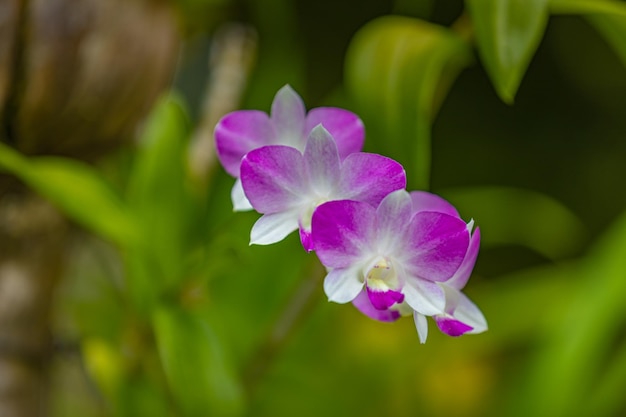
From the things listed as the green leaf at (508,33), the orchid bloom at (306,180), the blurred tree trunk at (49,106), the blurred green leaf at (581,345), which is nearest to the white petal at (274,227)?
the orchid bloom at (306,180)

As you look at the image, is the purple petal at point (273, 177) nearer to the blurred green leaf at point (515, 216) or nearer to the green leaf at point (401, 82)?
the green leaf at point (401, 82)

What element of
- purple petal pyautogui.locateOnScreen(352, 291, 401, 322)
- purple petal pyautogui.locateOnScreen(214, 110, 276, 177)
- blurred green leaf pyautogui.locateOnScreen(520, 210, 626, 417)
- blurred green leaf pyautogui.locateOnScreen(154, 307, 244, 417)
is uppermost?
purple petal pyautogui.locateOnScreen(214, 110, 276, 177)

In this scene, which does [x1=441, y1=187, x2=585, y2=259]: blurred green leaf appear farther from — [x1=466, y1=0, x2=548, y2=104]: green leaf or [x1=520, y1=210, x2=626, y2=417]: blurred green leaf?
[x1=466, y1=0, x2=548, y2=104]: green leaf

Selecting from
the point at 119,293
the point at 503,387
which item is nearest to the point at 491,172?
the point at 503,387

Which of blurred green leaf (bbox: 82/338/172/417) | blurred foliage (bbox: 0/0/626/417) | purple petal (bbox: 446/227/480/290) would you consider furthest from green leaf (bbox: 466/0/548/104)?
blurred green leaf (bbox: 82/338/172/417)

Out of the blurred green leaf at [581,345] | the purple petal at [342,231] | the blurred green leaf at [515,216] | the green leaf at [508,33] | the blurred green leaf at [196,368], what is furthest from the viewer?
the blurred green leaf at [515,216]
